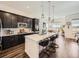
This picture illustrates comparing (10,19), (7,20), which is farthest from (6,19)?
(10,19)

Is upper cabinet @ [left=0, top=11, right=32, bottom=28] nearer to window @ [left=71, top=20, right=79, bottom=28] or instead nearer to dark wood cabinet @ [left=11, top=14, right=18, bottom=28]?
dark wood cabinet @ [left=11, top=14, right=18, bottom=28]

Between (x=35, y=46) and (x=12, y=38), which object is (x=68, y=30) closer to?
(x=12, y=38)

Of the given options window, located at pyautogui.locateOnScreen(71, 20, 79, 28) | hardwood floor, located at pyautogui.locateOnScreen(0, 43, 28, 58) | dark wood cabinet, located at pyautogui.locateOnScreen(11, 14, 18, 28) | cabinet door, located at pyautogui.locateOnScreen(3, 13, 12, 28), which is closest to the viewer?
hardwood floor, located at pyautogui.locateOnScreen(0, 43, 28, 58)

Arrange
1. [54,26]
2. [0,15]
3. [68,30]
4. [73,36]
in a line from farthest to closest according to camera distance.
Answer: [54,26] < [68,30] < [73,36] < [0,15]

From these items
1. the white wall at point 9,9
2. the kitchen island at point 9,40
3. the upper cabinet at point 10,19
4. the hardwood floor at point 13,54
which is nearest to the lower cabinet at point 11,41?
the kitchen island at point 9,40

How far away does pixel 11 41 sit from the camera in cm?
596

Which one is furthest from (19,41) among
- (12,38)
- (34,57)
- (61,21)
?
(61,21)

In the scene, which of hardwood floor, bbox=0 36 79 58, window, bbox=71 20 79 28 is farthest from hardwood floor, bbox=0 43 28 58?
window, bbox=71 20 79 28

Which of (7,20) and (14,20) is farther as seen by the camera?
(14,20)

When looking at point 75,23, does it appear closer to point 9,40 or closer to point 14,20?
point 14,20

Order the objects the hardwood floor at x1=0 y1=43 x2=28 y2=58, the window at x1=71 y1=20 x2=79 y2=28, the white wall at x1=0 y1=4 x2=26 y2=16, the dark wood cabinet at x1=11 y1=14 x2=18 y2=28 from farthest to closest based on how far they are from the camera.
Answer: the window at x1=71 y1=20 x2=79 y2=28, the dark wood cabinet at x1=11 y1=14 x2=18 y2=28, the white wall at x1=0 y1=4 x2=26 y2=16, the hardwood floor at x1=0 y1=43 x2=28 y2=58

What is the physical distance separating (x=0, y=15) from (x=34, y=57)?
3377 millimetres

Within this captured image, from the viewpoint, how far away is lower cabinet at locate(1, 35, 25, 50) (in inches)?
212

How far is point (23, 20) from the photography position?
8062 millimetres
